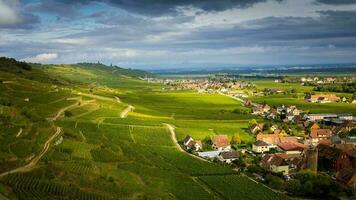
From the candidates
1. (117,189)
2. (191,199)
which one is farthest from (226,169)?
(117,189)

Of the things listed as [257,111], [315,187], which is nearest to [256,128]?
[257,111]

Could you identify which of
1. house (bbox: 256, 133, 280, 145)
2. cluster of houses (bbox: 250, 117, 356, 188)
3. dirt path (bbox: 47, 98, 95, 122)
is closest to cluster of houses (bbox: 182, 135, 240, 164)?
cluster of houses (bbox: 250, 117, 356, 188)

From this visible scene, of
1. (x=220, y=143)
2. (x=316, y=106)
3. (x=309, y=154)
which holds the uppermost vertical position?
(x=309, y=154)

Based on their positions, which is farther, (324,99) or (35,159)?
(324,99)

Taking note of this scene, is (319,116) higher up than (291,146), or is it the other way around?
(319,116)

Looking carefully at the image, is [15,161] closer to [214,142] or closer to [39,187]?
[39,187]

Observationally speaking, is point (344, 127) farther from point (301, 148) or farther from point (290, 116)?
point (301, 148)

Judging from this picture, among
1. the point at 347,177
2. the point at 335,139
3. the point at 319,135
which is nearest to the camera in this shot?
the point at 347,177
